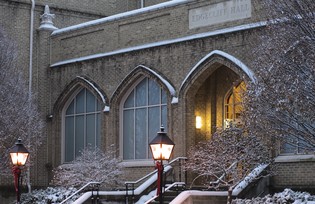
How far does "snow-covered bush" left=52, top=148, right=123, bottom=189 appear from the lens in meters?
26.9

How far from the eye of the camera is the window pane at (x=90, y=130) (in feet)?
101

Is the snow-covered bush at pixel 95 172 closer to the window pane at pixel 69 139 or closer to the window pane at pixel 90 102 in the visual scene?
the window pane at pixel 90 102

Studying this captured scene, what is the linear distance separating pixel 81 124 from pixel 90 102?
1.03m

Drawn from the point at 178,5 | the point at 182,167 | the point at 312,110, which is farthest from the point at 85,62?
the point at 312,110

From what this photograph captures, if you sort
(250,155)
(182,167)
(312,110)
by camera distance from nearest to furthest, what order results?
(312,110) → (250,155) → (182,167)

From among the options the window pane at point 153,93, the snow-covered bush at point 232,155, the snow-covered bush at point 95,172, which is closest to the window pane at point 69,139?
the snow-covered bush at point 95,172

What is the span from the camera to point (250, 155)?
71.3ft

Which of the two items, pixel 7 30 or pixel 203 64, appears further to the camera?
pixel 7 30

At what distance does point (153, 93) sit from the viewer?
28.6m

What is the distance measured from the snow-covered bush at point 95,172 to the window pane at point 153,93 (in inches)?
101

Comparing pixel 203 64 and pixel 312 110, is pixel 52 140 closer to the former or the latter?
pixel 203 64

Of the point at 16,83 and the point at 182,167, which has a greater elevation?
the point at 16,83

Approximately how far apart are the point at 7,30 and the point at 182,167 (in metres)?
10.8

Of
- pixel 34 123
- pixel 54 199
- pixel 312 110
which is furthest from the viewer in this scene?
pixel 34 123
